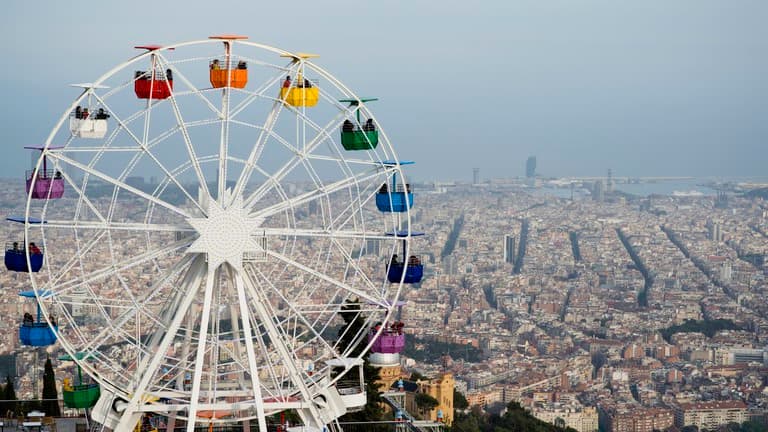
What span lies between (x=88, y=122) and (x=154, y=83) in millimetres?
787

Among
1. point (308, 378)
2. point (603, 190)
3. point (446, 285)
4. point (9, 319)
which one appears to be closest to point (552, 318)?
point (446, 285)

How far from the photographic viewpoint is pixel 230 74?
15031 millimetres

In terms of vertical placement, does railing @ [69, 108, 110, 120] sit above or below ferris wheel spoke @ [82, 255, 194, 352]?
above

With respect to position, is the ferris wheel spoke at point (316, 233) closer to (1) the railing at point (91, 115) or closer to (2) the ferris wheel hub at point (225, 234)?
(2) the ferris wheel hub at point (225, 234)

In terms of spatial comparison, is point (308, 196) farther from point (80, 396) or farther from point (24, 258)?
point (80, 396)

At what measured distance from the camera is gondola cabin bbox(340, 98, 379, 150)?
15758mm

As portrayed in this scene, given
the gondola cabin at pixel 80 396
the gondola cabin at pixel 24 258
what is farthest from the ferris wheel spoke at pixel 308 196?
the gondola cabin at pixel 80 396

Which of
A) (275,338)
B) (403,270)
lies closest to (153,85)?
(275,338)

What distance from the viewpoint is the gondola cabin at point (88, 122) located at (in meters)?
15.1

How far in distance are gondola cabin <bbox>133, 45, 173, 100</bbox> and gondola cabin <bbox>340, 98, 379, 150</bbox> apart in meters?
2.01

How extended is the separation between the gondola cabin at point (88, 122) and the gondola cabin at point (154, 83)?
0.44 metres

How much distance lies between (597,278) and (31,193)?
104957 millimetres

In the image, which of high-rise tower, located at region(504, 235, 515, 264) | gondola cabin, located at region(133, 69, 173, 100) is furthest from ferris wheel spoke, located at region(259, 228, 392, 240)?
high-rise tower, located at region(504, 235, 515, 264)

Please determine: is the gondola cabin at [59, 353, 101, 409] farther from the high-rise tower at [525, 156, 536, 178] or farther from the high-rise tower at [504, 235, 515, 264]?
the high-rise tower at [525, 156, 536, 178]
